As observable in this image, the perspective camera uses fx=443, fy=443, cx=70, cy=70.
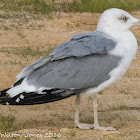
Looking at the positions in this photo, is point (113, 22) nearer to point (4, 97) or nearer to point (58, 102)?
point (4, 97)

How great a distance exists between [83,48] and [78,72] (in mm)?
256

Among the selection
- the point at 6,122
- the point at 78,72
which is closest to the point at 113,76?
the point at 78,72

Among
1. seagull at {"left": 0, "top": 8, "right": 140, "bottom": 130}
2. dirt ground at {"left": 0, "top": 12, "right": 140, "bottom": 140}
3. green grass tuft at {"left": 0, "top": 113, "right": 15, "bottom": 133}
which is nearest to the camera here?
seagull at {"left": 0, "top": 8, "right": 140, "bottom": 130}

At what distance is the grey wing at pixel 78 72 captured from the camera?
455 centimetres

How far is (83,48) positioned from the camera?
4.54 metres

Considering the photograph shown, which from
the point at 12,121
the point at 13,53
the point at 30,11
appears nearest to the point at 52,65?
the point at 12,121

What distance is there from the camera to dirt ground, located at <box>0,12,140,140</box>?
475 centimetres

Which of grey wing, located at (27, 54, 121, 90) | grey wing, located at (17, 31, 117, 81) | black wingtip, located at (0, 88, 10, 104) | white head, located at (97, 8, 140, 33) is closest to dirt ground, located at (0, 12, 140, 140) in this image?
black wingtip, located at (0, 88, 10, 104)

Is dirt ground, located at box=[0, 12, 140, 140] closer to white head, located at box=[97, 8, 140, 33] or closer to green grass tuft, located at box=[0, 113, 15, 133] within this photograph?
green grass tuft, located at box=[0, 113, 15, 133]

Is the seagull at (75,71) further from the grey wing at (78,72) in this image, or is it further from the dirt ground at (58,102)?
the dirt ground at (58,102)

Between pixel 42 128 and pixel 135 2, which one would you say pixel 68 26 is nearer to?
pixel 135 2

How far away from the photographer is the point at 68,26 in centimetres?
1143

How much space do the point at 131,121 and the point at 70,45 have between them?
1217 millimetres


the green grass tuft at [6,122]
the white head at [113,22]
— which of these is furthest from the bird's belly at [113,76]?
the green grass tuft at [6,122]
